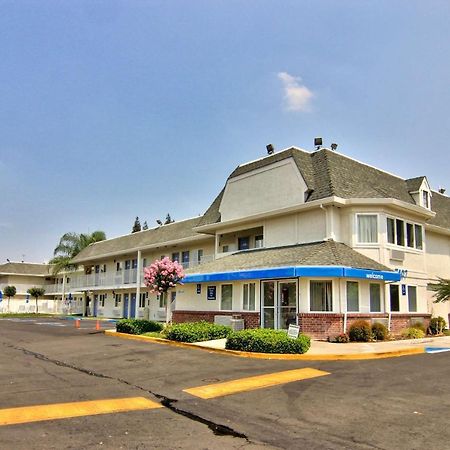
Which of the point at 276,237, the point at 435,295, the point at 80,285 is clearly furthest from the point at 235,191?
the point at 80,285

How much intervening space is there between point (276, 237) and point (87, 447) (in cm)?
2066

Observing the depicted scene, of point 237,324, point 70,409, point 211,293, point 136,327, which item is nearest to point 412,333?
point 237,324

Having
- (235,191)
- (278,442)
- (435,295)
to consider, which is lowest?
(278,442)

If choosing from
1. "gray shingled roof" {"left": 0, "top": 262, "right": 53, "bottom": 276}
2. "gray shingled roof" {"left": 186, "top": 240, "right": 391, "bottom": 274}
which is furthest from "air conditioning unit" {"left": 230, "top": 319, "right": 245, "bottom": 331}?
"gray shingled roof" {"left": 0, "top": 262, "right": 53, "bottom": 276}

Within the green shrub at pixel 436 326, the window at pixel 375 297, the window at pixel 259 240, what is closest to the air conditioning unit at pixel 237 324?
the window at pixel 375 297

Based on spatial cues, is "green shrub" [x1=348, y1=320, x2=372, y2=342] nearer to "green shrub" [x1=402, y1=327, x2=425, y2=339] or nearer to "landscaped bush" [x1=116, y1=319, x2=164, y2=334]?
"green shrub" [x1=402, y1=327, x2=425, y2=339]

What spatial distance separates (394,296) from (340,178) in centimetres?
649

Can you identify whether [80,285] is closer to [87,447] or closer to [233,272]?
[233,272]

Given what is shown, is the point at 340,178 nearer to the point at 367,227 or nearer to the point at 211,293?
the point at 367,227

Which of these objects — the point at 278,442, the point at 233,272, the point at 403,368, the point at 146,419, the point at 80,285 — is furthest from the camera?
the point at 80,285

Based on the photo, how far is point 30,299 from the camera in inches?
2717

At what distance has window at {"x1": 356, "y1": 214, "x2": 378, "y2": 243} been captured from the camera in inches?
908

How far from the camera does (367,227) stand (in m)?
23.1

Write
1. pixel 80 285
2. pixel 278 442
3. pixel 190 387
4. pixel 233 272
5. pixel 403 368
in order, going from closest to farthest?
pixel 278 442, pixel 190 387, pixel 403 368, pixel 233 272, pixel 80 285
